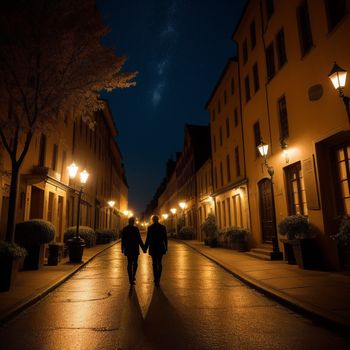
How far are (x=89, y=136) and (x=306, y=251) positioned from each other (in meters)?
21.0

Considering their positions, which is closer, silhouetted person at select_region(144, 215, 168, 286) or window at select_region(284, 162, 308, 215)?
silhouetted person at select_region(144, 215, 168, 286)

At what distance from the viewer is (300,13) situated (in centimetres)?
1270

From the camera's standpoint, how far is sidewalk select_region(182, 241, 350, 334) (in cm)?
541

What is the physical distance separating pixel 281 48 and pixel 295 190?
6.61 meters

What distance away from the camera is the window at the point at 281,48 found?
14.4 m

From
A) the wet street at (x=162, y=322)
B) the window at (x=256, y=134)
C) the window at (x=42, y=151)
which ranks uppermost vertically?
the window at (x=256, y=134)

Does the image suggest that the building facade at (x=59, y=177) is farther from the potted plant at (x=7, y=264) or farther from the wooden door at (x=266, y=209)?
the wooden door at (x=266, y=209)

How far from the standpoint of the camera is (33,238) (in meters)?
11.5

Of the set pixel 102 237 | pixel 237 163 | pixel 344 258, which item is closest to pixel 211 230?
pixel 237 163

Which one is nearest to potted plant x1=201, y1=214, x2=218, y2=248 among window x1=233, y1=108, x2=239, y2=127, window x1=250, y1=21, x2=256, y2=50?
window x1=233, y1=108, x2=239, y2=127

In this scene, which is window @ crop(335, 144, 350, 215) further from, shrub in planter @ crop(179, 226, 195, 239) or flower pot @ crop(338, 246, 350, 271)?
shrub in planter @ crop(179, 226, 195, 239)

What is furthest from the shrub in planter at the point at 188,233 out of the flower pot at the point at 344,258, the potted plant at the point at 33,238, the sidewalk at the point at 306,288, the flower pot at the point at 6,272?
the flower pot at the point at 6,272

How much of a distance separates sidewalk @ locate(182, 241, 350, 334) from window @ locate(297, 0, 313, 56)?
8.01 m

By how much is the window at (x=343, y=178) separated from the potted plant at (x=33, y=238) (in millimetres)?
10182
